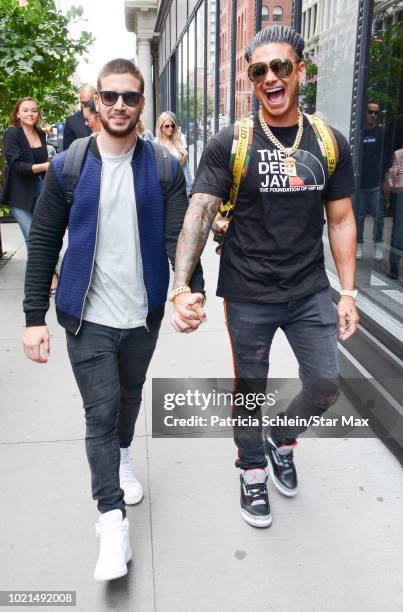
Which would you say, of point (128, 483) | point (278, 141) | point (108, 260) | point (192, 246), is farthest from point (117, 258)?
point (128, 483)

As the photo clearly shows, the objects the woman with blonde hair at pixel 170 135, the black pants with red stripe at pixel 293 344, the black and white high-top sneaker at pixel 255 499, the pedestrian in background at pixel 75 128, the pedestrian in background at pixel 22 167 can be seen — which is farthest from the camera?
the woman with blonde hair at pixel 170 135

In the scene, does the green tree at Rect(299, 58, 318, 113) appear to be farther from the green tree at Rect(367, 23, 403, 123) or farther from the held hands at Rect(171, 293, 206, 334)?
the held hands at Rect(171, 293, 206, 334)

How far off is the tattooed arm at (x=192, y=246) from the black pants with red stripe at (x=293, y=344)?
1.22 ft

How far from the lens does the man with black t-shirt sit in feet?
8.43

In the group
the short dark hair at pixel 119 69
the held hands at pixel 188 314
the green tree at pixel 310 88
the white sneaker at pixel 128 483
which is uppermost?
the green tree at pixel 310 88

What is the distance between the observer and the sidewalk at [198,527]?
250 cm

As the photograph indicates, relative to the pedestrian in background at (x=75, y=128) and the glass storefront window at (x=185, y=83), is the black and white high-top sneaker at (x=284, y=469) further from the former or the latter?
the glass storefront window at (x=185, y=83)

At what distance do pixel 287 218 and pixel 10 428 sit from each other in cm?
226

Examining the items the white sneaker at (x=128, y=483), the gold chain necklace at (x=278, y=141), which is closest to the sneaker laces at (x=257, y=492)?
the white sneaker at (x=128, y=483)

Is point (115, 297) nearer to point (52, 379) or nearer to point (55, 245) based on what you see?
point (55, 245)

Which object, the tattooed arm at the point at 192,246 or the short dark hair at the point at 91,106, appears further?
the short dark hair at the point at 91,106

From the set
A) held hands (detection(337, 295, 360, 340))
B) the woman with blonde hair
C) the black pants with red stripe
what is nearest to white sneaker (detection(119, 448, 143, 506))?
the black pants with red stripe

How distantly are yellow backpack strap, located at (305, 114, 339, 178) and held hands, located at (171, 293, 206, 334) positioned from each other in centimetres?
84

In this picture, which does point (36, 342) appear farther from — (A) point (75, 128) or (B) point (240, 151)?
(A) point (75, 128)
